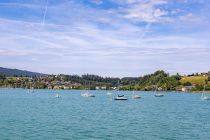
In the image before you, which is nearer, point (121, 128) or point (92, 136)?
point (92, 136)

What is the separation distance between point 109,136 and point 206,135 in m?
15.2

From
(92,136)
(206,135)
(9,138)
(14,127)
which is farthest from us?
(14,127)

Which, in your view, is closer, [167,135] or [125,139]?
[125,139]

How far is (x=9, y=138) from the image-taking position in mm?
57188

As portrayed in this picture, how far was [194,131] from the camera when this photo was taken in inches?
2827

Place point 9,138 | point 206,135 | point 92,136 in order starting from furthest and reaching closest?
1. point 206,135
2. point 92,136
3. point 9,138

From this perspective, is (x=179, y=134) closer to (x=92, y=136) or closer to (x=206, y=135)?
(x=206, y=135)

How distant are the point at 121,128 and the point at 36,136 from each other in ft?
60.8

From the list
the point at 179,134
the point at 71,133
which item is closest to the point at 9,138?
the point at 71,133

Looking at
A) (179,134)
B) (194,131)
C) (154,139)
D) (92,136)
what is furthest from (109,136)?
(194,131)

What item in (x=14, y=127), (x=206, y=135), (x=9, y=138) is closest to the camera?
(x=9, y=138)

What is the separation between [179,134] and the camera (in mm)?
66625

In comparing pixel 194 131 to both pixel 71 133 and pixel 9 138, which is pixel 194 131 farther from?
pixel 9 138

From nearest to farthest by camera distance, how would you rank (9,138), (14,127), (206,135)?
(9,138)
(206,135)
(14,127)
